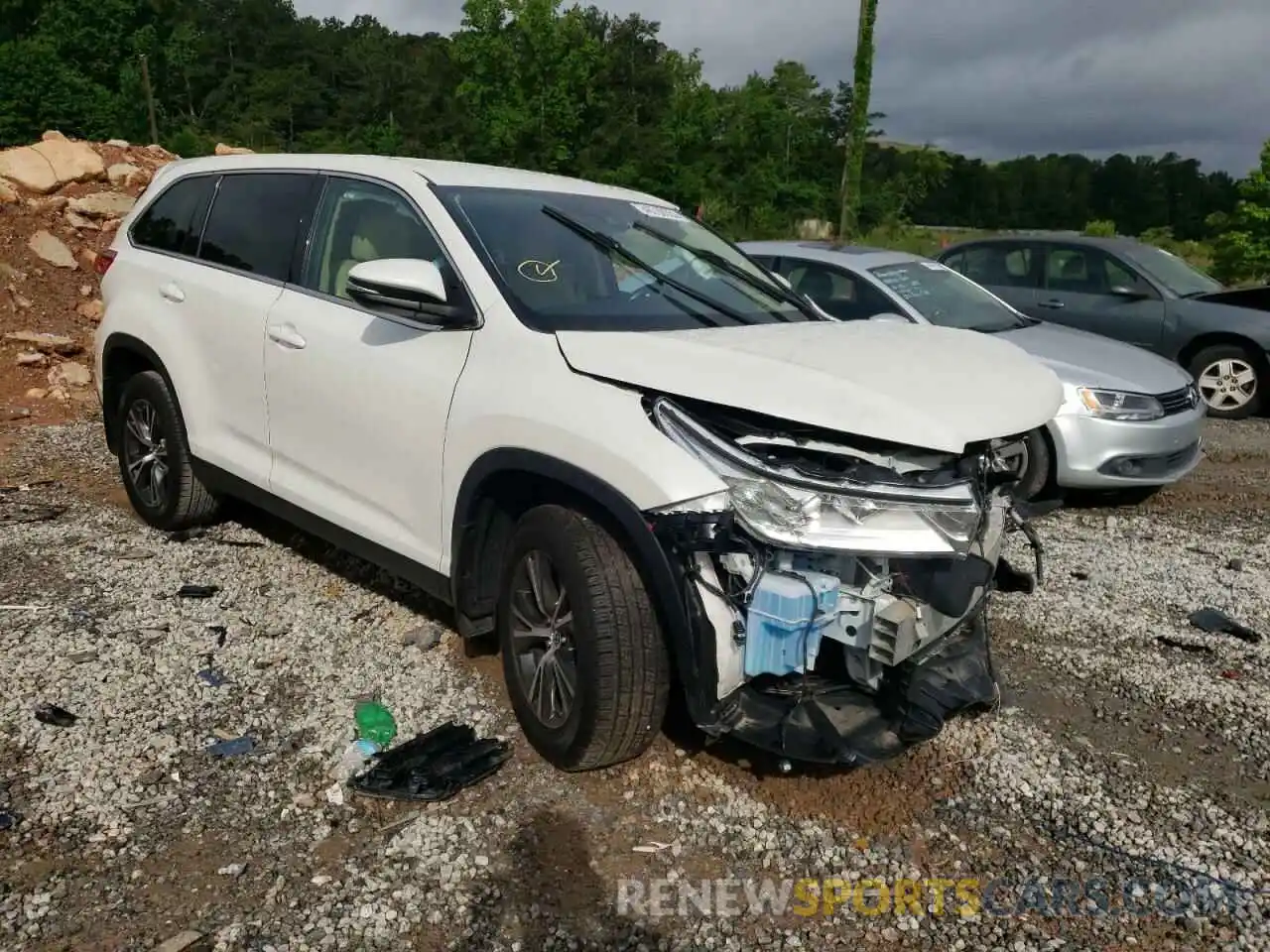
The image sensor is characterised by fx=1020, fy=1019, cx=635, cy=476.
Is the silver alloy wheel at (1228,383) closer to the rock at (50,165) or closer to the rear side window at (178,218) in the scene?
the rear side window at (178,218)

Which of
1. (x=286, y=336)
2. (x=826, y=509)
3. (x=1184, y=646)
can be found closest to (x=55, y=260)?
(x=286, y=336)

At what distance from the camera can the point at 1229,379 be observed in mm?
9875

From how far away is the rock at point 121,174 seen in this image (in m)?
13.4

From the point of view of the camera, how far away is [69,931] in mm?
2523

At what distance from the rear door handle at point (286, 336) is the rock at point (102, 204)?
9943 mm

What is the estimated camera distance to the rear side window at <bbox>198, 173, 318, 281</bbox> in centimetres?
432

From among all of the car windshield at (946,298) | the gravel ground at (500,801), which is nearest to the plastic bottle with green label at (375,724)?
the gravel ground at (500,801)

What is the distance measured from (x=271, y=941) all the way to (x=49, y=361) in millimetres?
9165

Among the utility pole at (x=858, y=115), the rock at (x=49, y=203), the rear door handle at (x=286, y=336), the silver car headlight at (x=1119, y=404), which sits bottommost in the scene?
the silver car headlight at (x=1119, y=404)

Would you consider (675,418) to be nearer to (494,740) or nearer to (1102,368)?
(494,740)

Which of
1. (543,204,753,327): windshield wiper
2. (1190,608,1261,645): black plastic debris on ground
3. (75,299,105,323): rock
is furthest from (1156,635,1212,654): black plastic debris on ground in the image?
(75,299,105,323): rock

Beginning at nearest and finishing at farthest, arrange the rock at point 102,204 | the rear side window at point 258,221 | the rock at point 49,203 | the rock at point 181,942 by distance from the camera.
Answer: the rock at point 181,942
the rear side window at point 258,221
the rock at point 49,203
the rock at point 102,204

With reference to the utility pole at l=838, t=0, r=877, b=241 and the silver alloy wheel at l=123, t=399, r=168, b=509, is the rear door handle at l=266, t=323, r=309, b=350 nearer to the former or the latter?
the silver alloy wheel at l=123, t=399, r=168, b=509

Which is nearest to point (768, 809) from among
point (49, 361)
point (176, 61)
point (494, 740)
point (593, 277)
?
point (494, 740)
